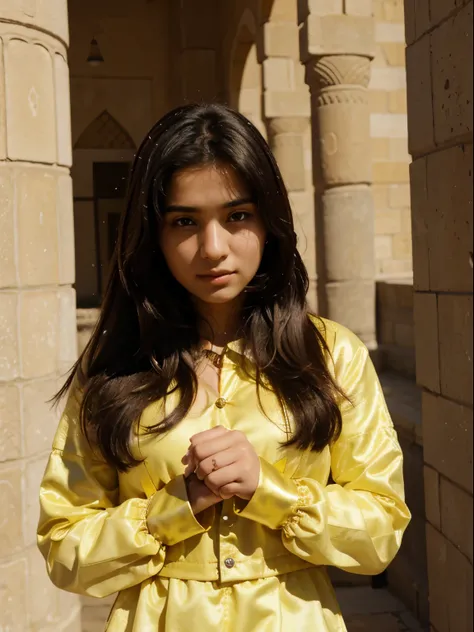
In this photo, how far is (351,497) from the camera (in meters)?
1.46

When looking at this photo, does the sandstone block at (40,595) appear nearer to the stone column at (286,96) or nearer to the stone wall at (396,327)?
the stone wall at (396,327)

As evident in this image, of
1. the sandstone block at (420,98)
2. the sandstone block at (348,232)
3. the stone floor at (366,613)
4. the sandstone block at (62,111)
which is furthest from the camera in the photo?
the sandstone block at (348,232)

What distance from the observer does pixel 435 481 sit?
194cm

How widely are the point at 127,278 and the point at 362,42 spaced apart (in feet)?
17.3

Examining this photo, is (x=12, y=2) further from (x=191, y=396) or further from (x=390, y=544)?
(x=390, y=544)

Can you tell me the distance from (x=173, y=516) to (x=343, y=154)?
215 inches

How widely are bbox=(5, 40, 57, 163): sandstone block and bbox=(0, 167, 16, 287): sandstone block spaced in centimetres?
9

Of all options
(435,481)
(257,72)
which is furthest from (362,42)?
(435,481)

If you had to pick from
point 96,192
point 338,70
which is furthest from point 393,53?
point 96,192

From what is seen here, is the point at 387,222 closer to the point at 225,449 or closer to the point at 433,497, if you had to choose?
the point at 433,497

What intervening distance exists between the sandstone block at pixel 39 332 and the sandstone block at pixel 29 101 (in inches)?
19.6

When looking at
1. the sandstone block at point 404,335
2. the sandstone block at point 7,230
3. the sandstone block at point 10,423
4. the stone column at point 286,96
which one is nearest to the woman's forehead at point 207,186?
the sandstone block at point 7,230

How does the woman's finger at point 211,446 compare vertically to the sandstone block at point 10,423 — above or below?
above

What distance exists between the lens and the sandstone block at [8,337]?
111 inches
